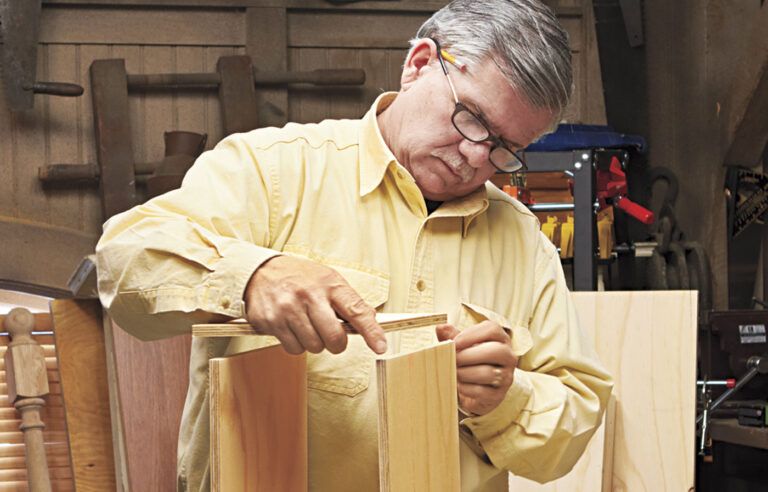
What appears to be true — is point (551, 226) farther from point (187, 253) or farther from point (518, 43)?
point (187, 253)

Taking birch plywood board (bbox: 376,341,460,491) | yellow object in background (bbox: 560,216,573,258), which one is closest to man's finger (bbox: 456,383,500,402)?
birch plywood board (bbox: 376,341,460,491)

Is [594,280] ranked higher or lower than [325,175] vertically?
lower

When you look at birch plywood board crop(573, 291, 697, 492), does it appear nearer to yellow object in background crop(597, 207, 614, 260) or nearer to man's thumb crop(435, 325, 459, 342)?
man's thumb crop(435, 325, 459, 342)

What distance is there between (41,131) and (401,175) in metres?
3.57

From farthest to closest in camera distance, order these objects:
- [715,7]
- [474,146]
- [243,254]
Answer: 1. [715,7]
2. [474,146]
3. [243,254]

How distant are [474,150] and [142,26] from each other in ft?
11.9

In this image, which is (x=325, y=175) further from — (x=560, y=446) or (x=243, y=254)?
(x=560, y=446)

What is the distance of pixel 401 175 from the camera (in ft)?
5.50

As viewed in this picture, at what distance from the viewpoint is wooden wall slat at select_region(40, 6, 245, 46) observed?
4.86m

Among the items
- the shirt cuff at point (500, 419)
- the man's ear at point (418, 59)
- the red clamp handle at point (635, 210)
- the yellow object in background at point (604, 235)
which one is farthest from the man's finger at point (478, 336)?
the red clamp handle at point (635, 210)

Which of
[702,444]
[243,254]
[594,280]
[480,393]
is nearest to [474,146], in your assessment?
[480,393]

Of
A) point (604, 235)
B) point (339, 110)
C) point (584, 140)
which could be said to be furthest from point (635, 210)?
point (339, 110)

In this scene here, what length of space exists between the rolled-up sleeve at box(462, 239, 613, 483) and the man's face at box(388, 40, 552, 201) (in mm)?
240

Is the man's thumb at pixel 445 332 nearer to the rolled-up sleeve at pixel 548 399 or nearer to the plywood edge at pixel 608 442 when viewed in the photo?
the rolled-up sleeve at pixel 548 399
